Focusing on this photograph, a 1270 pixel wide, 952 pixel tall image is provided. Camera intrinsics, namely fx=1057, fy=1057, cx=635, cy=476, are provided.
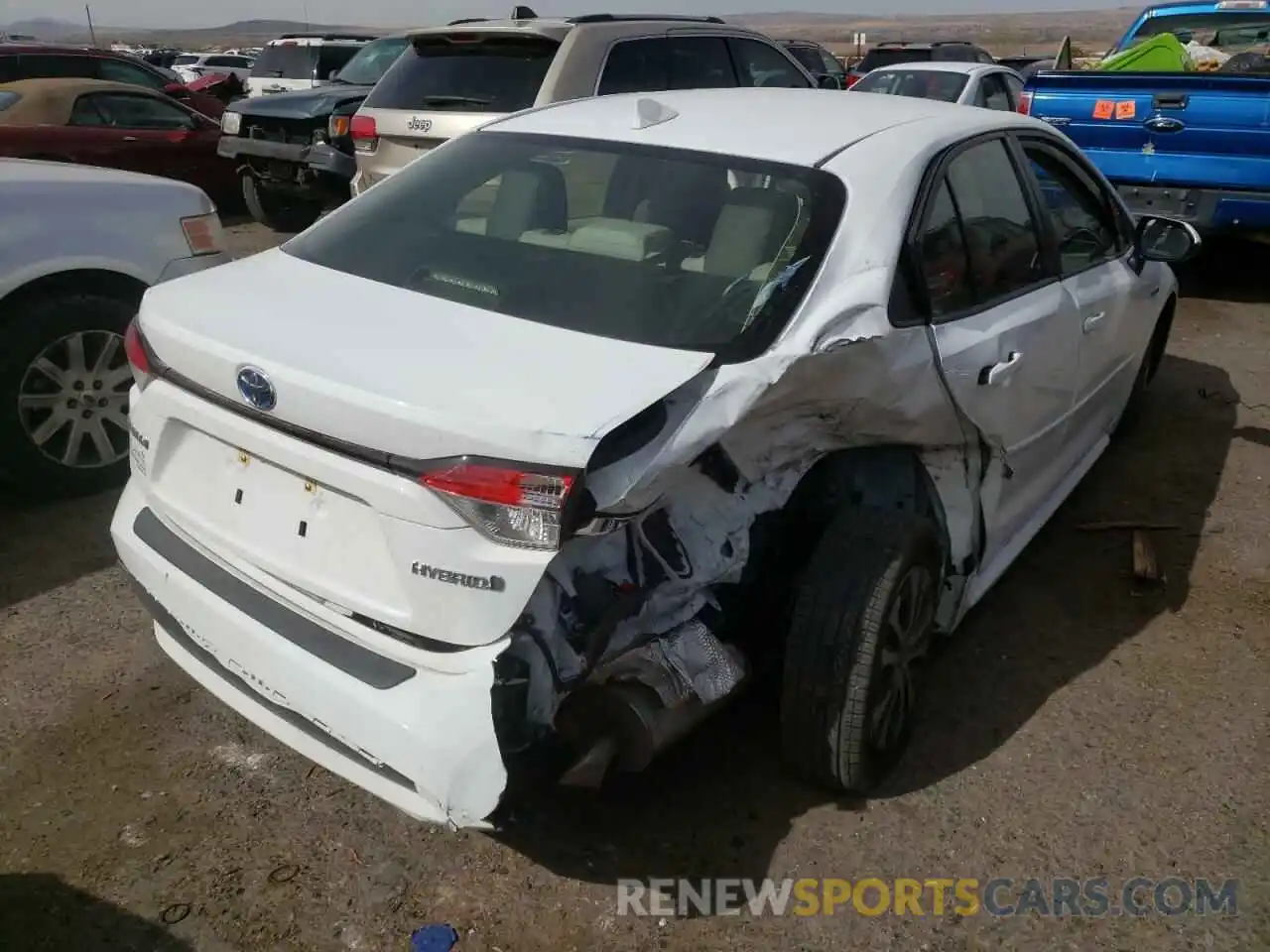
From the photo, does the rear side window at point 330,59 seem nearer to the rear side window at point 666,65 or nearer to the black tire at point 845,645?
the rear side window at point 666,65

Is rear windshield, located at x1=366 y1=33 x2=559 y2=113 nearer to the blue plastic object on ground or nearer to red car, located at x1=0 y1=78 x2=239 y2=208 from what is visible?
red car, located at x1=0 y1=78 x2=239 y2=208

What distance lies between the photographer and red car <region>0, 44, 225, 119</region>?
1137 cm

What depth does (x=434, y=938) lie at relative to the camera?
89.9 inches

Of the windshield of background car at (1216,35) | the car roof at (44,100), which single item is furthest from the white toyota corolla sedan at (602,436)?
the car roof at (44,100)

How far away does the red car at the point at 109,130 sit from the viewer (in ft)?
28.3

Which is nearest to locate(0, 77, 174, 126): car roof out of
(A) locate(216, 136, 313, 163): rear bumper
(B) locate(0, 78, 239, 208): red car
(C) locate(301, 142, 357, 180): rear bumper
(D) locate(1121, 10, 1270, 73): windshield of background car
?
(B) locate(0, 78, 239, 208): red car

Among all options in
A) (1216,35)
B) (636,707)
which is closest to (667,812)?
(636,707)

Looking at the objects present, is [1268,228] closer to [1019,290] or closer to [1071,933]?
[1019,290]

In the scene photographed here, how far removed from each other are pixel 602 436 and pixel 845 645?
3.04ft

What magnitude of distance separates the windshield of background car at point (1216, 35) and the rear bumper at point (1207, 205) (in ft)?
4.75

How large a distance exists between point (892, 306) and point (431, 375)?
3.92 feet

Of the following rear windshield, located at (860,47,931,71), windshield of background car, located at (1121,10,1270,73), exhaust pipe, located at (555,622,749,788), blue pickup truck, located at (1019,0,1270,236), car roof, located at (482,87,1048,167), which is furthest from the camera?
rear windshield, located at (860,47,931,71)

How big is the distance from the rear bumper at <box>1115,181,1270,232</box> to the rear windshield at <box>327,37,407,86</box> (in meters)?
7.41

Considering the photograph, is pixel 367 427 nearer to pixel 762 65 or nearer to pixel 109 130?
pixel 762 65
